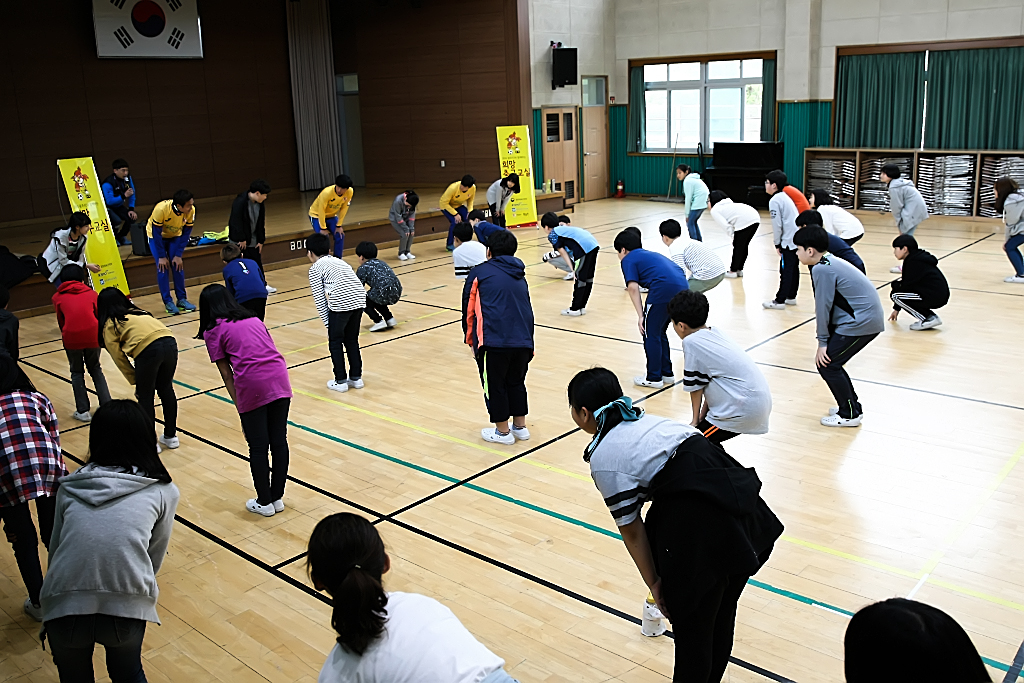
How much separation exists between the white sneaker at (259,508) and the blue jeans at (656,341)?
323 cm

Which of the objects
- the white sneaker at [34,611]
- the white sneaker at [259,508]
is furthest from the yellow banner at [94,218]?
the white sneaker at [34,611]

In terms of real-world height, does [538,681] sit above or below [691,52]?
below

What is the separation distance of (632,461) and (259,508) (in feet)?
10.3

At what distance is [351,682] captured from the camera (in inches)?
76.3

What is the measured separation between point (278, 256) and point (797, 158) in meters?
10.6

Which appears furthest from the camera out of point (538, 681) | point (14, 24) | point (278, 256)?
point (14, 24)

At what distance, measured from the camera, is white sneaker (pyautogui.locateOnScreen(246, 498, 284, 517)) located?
5.09 meters

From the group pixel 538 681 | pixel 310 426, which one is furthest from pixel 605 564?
pixel 310 426

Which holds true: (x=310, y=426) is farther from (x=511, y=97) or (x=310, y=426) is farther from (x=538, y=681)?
(x=511, y=97)

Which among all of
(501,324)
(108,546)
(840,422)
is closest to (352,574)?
(108,546)

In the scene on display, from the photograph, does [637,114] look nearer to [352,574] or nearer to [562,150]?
[562,150]

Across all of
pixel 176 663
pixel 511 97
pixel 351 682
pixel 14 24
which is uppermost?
pixel 14 24

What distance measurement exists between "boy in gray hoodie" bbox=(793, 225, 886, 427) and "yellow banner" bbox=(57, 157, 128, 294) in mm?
7940

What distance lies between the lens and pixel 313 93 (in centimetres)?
1902
